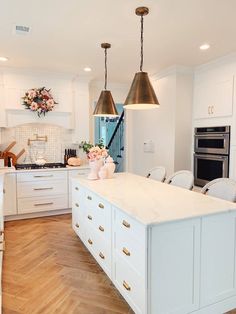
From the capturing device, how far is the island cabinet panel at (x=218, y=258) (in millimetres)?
1700

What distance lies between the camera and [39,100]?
4.23m

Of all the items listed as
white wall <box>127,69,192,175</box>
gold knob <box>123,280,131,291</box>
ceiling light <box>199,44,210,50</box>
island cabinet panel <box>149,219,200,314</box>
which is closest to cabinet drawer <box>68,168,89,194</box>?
white wall <box>127,69,192,175</box>

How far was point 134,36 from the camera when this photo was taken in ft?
9.38

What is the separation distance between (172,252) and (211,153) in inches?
105

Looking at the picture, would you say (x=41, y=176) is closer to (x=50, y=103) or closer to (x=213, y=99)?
(x=50, y=103)

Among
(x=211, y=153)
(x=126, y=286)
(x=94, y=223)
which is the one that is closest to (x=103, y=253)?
Result: (x=94, y=223)

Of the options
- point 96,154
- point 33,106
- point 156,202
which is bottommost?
point 156,202

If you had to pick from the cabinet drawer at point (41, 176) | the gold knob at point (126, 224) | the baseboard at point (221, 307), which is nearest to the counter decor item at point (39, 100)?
the cabinet drawer at point (41, 176)

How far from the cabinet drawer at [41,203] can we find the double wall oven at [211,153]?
94.4 inches

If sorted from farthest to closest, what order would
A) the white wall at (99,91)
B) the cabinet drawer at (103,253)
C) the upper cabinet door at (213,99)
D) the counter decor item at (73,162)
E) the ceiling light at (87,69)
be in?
the white wall at (99,91) → the counter decor item at (73,162) → the ceiling light at (87,69) → the upper cabinet door at (213,99) → the cabinet drawer at (103,253)

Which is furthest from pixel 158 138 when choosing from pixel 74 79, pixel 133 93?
pixel 133 93

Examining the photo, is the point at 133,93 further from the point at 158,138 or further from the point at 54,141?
the point at 54,141

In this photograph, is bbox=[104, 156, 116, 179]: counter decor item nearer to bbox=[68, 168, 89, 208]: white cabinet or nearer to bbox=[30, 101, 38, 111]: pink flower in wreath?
bbox=[68, 168, 89, 208]: white cabinet

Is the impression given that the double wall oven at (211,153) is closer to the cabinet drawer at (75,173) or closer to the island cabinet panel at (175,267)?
the cabinet drawer at (75,173)
